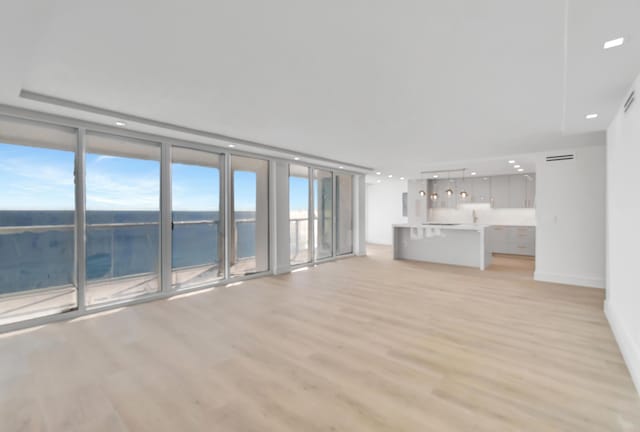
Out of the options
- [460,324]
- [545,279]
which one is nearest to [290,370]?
[460,324]

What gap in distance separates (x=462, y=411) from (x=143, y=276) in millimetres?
4957

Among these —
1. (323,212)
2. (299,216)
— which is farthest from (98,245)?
(323,212)

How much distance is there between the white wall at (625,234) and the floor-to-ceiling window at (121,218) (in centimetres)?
568

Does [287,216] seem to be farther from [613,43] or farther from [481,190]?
[481,190]

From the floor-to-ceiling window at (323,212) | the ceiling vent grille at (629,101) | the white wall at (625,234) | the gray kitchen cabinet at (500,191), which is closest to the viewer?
the white wall at (625,234)

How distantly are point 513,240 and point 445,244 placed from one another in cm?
288

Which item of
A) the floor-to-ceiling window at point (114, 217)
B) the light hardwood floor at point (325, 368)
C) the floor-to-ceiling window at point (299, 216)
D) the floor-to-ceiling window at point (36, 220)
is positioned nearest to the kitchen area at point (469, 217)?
the floor-to-ceiling window at point (299, 216)

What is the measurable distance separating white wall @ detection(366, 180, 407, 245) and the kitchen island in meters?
3.50

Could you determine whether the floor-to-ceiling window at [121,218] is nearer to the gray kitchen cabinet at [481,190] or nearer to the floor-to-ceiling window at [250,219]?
the floor-to-ceiling window at [250,219]

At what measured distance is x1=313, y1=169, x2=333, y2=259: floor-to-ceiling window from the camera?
25.3 feet

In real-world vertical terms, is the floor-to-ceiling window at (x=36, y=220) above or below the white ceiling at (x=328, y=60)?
below

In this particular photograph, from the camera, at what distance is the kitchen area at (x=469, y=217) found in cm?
739

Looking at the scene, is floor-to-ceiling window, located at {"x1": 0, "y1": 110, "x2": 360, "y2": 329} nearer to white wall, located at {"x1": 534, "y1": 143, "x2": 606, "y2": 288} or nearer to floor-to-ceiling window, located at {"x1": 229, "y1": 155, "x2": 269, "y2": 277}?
floor-to-ceiling window, located at {"x1": 229, "y1": 155, "x2": 269, "y2": 277}

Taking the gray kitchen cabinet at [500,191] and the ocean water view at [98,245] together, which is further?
the gray kitchen cabinet at [500,191]
